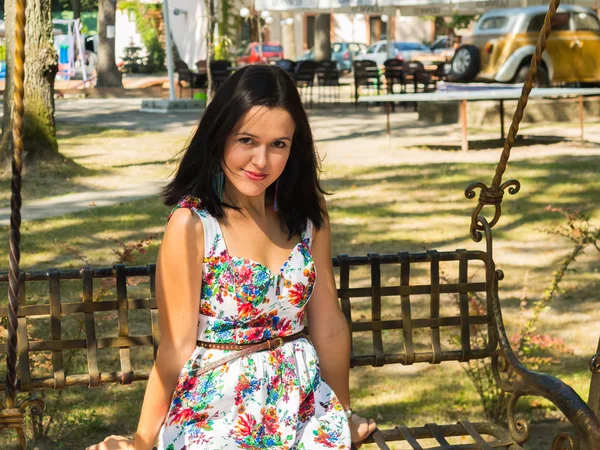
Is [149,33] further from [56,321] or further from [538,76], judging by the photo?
[56,321]

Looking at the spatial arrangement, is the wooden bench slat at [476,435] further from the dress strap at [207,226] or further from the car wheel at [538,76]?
the car wheel at [538,76]

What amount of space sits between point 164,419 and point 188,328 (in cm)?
23

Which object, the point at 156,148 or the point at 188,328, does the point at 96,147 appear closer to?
the point at 156,148

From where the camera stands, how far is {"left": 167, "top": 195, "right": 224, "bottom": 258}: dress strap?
2457mm

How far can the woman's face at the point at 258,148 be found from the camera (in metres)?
2.45

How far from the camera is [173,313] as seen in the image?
2.39 m

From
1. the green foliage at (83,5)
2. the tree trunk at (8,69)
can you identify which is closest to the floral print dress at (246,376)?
the tree trunk at (8,69)

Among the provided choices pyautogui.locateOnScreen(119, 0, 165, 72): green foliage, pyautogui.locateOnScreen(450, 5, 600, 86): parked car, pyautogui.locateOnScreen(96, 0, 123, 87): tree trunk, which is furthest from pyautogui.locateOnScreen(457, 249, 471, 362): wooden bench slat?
pyautogui.locateOnScreen(119, 0, 165, 72): green foliage

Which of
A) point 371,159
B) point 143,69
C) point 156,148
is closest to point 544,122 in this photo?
point 371,159

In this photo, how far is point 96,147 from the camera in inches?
518

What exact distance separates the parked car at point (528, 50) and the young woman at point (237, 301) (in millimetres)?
14826

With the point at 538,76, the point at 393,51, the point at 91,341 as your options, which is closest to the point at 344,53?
the point at 393,51

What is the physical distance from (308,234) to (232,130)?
1.22 feet

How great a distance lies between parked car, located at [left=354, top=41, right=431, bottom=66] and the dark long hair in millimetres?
32090
